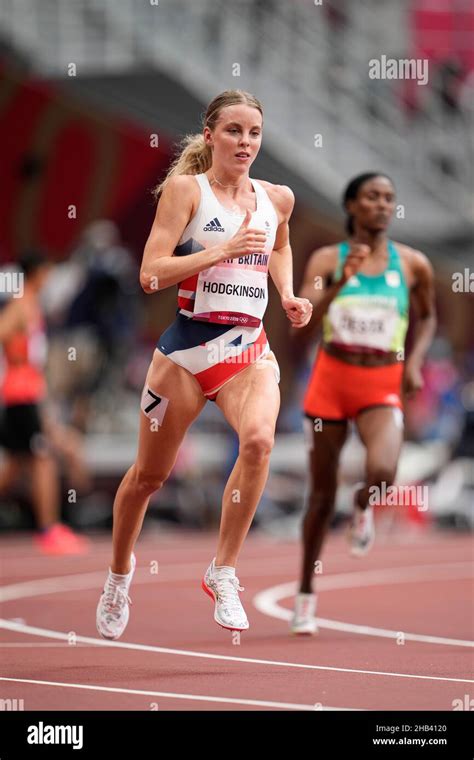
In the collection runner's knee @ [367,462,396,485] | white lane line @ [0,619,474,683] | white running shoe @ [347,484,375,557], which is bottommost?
white lane line @ [0,619,474,683]

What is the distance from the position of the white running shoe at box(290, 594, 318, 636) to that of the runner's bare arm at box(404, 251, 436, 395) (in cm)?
146

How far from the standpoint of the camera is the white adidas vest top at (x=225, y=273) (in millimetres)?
7398

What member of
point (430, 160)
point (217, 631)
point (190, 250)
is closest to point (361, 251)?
point (190, 250)

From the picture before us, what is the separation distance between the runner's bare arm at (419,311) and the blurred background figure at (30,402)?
18.8ft

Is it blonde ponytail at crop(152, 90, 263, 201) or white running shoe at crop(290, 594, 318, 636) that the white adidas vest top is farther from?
white running shoe at crop(290, 594, 318, 636)

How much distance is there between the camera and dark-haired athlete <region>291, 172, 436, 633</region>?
31.4 feet

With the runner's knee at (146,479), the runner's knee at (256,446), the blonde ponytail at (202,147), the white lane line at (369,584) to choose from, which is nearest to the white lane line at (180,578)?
the white lane line at (369,584)

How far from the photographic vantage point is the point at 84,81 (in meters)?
19.0
